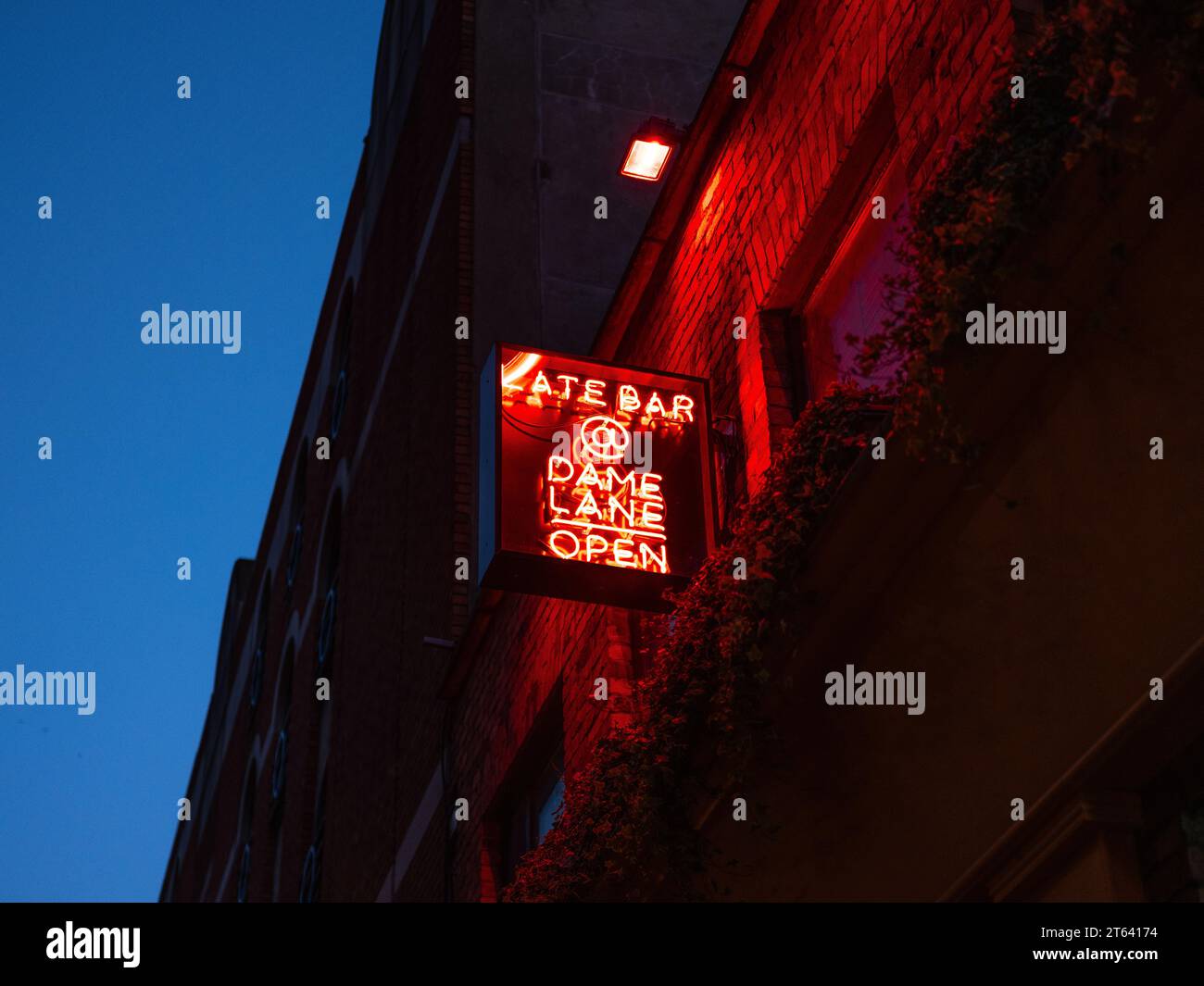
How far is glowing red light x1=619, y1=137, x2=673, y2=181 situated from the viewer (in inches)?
444

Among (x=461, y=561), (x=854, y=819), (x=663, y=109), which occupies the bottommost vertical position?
(x=854, y=819)

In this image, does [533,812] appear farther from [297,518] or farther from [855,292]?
[297,518]

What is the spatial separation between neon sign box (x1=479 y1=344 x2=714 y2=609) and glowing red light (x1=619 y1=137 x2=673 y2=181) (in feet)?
9.50

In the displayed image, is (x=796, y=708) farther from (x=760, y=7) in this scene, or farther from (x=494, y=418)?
(x=760, y=7)

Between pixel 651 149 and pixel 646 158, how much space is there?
0.08 m

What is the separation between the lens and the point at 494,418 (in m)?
8.70

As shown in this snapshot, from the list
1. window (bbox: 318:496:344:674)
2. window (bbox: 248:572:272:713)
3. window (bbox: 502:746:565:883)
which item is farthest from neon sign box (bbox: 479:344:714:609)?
window (bbox: 248:572:272:713)

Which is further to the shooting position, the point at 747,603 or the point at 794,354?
the point at 794,354

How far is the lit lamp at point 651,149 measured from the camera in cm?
1123

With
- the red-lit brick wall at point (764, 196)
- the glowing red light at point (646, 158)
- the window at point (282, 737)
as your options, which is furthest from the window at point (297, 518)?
the glowing red light at point (646, 158)

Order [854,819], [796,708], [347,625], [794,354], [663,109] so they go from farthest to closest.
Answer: [347,625] < [663,109] < [794,354] < [796,708] < [854,819]

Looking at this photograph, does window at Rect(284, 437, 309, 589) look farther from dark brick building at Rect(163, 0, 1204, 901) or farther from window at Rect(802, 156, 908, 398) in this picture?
window at Rect(802, 156, 908, 398)
